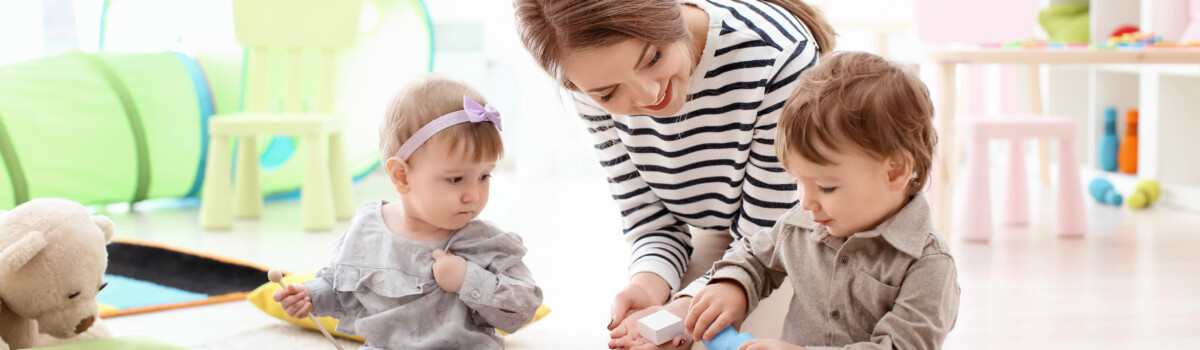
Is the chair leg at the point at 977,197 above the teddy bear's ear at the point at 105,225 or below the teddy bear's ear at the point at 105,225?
below

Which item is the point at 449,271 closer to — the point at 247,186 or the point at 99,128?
the point at 247,186

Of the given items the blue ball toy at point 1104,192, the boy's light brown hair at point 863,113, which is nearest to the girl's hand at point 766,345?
the boy's light brown hair at point 863,113

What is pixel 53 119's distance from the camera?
9.64 ft

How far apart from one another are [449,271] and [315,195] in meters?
1.82

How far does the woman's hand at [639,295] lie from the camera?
1.11 meters

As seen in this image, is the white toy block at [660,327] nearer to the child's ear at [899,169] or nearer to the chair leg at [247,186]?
the child's ear at [899,169]

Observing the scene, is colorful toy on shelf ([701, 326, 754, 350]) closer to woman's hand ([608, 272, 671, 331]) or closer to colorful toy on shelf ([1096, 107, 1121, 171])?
woman's hand ([608, 272, 671, 331])

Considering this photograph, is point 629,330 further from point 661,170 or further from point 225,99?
point 225,99

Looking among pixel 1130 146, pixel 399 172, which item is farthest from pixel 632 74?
pixel 1130 146

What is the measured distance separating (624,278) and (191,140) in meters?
1.62

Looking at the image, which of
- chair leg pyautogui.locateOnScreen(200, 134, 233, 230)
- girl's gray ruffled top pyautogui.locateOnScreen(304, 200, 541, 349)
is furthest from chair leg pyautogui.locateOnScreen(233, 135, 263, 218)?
girl's gray ruffled top pyautogui.locateOnScreen(304, 200, 541, 349)

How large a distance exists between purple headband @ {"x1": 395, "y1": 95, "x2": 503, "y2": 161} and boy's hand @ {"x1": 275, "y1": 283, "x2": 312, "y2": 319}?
198 millimetres

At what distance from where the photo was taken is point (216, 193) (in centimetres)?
292

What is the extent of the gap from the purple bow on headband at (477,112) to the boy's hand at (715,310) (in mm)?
326
